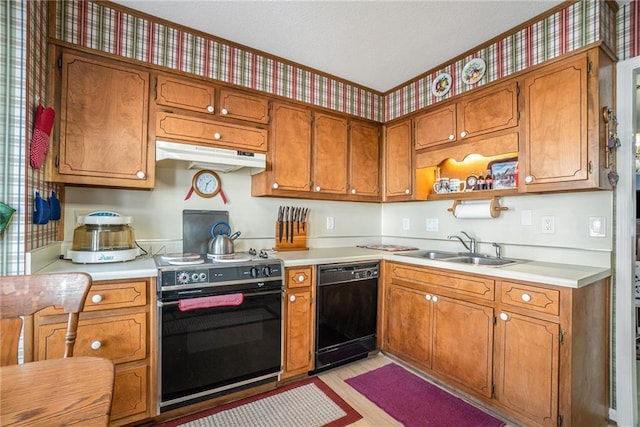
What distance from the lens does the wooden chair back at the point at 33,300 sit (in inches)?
37.0

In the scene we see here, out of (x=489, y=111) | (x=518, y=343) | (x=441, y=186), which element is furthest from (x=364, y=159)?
(x=518, y=343)

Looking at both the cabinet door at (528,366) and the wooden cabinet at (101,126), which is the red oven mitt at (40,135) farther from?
the cabinet door at (528,366)

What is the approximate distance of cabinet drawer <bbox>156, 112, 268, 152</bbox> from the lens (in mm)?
2070

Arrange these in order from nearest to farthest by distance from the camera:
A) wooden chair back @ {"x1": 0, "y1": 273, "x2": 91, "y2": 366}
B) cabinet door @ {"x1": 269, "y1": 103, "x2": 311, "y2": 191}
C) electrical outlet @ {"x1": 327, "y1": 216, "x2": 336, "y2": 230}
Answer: wooden chair back @ {"x1": 0, "y1": 273, "x2": 91, "y2": 366} → cabinet door @ {"x1": 269, "y1": 103, "x2": 311, "y2": 191} → electrical outlet @ {"x1": 327, "y1": 216, "x2": 336, "y2": 230}

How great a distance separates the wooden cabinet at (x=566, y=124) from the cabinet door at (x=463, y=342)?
0.92 metres

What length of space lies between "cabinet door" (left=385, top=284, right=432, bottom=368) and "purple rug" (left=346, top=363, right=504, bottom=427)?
159mm

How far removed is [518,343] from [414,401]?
774 millimetres

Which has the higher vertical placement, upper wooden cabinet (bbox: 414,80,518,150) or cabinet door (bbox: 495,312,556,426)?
upper wooden cabinet (bbox: 414,80,518,150)

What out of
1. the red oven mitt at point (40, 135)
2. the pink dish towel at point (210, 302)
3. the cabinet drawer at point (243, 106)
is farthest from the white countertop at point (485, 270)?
the cabinet drawer at point (243, 106)

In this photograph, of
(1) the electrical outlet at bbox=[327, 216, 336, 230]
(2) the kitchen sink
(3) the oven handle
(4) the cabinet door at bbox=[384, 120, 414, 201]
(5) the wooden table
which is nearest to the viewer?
(5) the wooden table

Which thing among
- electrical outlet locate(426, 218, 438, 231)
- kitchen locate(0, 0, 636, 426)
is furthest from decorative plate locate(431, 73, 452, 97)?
electrical outlet locate(426, 218, 438, 231)

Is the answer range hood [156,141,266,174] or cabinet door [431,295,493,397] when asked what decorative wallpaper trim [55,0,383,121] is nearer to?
range hood [156,141,266,174]

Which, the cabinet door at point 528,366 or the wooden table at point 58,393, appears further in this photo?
the cabinet door at point 528,366

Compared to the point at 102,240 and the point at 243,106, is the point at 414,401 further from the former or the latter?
the point at 243,106
